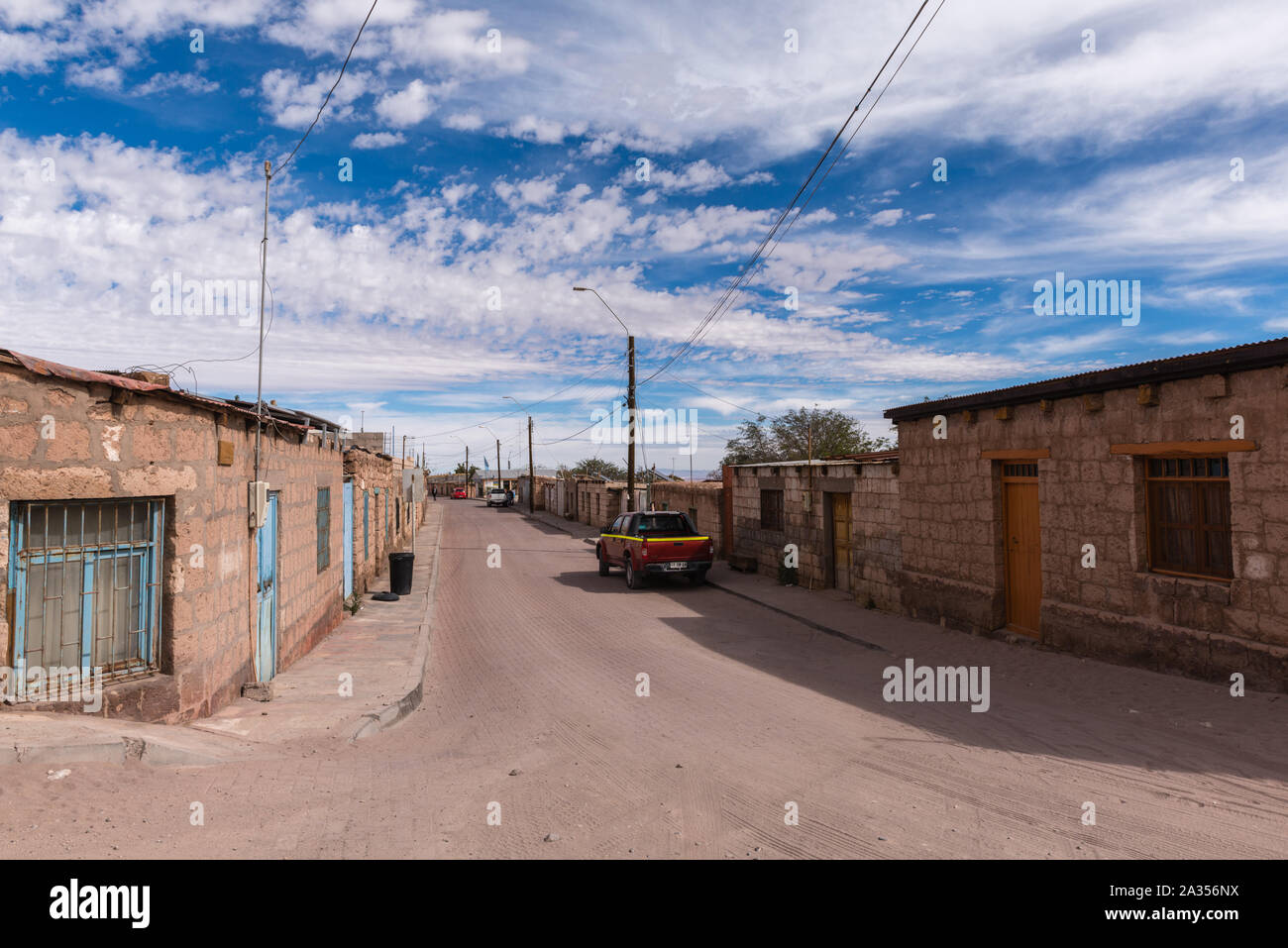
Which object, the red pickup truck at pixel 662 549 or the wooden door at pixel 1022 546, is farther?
the red pickup truck at pixel 662 549

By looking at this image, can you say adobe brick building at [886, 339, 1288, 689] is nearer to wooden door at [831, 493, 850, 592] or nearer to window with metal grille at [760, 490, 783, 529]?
wooden door at [831, 493, 850, 592]

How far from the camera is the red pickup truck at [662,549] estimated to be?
17.1 metres

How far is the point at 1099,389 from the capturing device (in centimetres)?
870

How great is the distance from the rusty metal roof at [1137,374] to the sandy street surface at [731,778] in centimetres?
308

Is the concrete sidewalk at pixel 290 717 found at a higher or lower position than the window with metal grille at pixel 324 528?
lower

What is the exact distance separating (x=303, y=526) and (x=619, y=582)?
9.88 metres

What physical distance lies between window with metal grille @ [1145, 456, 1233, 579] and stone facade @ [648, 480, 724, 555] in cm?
1302

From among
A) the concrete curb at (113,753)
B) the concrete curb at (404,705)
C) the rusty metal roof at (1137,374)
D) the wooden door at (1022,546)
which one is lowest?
the concrete curb at (404,705)

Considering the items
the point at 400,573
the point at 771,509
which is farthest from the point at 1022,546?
the point at 400,573

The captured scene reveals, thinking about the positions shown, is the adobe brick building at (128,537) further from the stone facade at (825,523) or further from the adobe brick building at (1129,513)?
the stone facade at (825,523)

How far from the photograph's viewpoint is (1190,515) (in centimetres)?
792

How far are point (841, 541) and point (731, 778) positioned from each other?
10.8 metres

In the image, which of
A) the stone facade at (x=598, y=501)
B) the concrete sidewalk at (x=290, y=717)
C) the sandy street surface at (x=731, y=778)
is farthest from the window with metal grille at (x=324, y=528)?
the stone facade at (x=598, y=501)

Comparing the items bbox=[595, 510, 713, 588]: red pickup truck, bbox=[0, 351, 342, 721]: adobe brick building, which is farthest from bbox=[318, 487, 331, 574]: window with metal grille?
bbox=[595, 510, 713, 588]: red pickup truck
